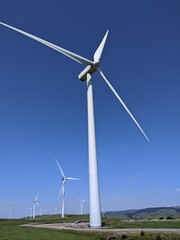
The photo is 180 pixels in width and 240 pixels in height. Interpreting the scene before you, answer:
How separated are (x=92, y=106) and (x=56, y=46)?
43.0 ft

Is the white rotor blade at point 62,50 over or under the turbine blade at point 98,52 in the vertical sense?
under

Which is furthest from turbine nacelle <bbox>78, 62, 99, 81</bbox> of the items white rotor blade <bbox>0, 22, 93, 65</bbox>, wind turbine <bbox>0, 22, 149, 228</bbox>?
white rotor blade <bbox>0, 22, 93, 65</bbox>

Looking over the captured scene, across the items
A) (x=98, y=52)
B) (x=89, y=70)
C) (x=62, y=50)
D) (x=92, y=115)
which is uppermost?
(x=98, y=52)

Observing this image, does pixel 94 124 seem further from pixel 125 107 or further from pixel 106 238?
pixel 106 238

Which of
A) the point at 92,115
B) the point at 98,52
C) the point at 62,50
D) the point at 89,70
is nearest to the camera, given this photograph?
the point at 92,115

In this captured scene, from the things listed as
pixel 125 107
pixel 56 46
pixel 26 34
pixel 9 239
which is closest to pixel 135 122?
pixel 125 107

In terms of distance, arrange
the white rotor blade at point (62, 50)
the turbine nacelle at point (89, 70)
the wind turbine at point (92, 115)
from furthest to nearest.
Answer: the turbine nacelle at point (89, 70), the white rotor blade at point (62, 50), the wind turbine at point (92, 115)

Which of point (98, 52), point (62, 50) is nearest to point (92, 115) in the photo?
point (62, 50)

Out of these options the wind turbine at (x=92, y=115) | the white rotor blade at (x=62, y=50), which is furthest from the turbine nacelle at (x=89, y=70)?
the white rotor blade at (x=62, y=50)

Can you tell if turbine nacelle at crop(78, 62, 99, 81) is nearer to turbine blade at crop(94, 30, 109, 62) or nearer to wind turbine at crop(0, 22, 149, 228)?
wind turbine at crop(0, 22, 149, 228)

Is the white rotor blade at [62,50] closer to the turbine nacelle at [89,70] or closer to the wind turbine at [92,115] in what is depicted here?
the wind turbine at [92,115]

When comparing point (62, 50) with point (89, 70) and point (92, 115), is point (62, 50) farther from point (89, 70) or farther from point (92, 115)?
point (92, 115)

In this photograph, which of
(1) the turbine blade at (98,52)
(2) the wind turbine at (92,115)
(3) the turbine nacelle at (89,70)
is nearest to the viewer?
(2) the wind turbine at (92,115)

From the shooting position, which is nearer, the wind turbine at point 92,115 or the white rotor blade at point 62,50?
the wind turbine at point 92,115
